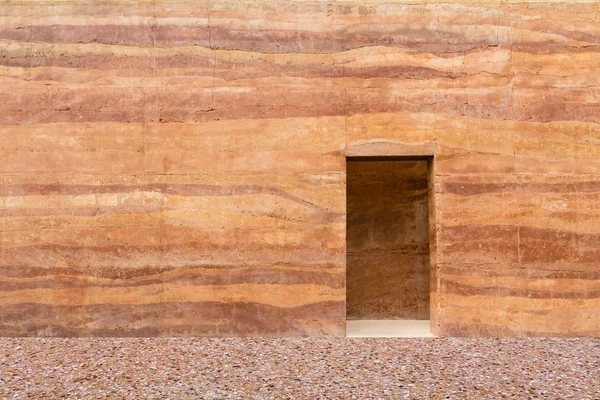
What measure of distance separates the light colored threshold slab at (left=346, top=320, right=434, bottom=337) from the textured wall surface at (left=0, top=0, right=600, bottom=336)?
464mm

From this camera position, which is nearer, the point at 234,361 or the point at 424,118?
the point at 234,361

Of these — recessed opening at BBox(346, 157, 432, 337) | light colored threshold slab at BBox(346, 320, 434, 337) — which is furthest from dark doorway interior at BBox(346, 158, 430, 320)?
light colored threshold slab at BBox(346, 320, 434, 337)

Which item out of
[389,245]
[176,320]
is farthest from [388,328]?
[176,320]

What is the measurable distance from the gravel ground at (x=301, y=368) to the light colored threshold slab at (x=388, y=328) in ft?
1.45

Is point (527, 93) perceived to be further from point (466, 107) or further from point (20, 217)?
point (20, 217)

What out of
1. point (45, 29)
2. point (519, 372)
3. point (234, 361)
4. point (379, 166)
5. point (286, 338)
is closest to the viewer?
point (519, 372)

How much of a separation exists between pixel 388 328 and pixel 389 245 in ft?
5.01

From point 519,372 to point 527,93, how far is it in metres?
3.46

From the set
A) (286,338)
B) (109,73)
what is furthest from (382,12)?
(286,338)

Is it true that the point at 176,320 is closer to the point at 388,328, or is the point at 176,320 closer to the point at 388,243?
the point at 388,328

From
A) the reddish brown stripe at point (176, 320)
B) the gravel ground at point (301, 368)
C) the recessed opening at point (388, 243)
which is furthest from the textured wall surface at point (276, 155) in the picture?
the recessed opening at point (388, 243)

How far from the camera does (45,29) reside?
6.18 m

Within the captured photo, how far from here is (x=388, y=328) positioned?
6.69 metres

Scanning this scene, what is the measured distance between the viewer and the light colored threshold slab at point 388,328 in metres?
6.18
